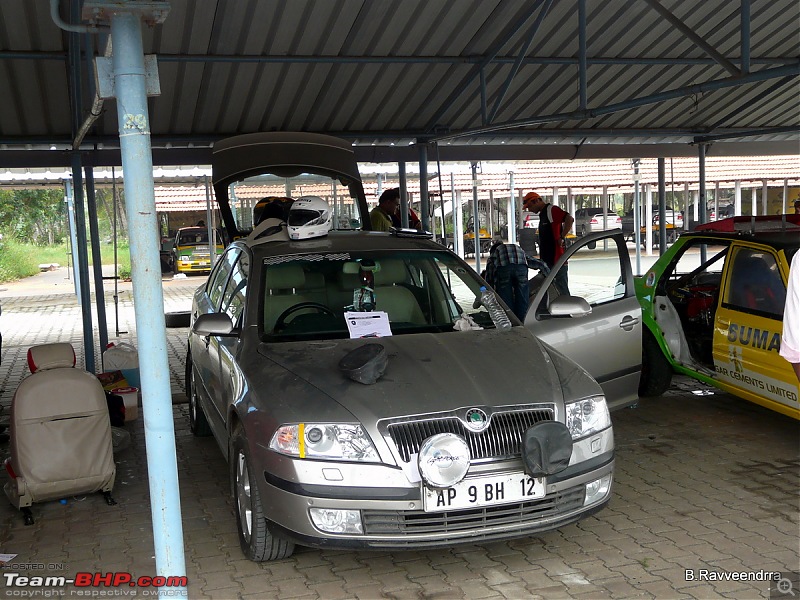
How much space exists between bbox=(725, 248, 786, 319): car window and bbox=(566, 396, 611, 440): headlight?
2.42 m

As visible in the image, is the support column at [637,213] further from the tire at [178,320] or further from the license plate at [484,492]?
the license plate at [484,492]

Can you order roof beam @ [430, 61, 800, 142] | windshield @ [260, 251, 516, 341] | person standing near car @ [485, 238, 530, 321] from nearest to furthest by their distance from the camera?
1. windshield @ [260, 251, 516, 341]
2. roof beam @ [430, 61, 800, 142]
3. person standing near car @ [485, 238, 530, 321]

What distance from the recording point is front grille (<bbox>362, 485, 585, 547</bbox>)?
12.9 feet

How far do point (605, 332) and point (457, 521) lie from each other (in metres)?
2.79

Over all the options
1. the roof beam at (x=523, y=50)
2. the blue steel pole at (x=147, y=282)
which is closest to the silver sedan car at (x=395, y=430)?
the blue steel pole at (x=147, y=282)

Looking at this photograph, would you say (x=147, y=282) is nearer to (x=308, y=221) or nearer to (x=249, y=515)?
(x=249, y=515)

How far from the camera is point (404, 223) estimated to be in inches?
476

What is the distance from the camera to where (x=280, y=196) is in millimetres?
10102

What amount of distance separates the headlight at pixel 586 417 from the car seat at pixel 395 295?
52.5 inches

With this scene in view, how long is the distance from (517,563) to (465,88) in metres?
7.08

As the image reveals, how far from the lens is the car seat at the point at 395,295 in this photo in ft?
17.6

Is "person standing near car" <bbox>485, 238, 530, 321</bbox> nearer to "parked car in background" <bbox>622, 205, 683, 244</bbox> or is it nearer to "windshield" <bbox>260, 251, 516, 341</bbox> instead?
"windshield" <bbox>260, 251, 516, 341</bbox>

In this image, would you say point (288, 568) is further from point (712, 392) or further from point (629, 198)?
point (629, 198)

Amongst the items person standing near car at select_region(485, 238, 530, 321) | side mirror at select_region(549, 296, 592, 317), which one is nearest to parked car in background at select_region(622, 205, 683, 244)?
person standing near car at select_region(485, 238, 530, 321)
